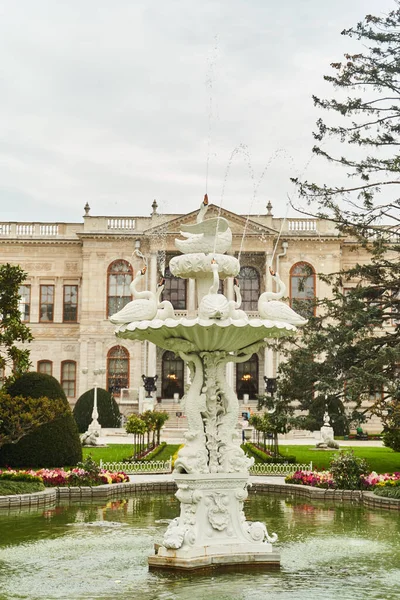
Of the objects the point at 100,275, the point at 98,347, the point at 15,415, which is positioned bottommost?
the point at 15,415

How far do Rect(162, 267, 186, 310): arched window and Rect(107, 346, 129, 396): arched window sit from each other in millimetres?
3872

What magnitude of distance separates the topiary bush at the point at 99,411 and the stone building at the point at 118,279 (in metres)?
6.38

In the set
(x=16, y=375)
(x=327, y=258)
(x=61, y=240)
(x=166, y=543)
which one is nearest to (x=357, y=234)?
(x=16, y=375)

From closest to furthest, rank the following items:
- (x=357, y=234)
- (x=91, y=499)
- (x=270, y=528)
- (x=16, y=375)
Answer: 1. (x=270, y=528)
2. (x=91, y=499)
3. (x=16, y=375)
4. (x=357, y=234)

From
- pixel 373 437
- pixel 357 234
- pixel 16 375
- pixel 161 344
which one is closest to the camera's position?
pixel 161 344

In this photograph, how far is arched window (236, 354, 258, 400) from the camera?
44031mm

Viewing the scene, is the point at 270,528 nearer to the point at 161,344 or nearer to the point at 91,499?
the point at 161,344

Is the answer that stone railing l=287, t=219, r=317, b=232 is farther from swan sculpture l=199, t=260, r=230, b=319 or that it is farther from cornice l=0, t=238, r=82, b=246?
swan sculpture l=199, t=260, r=230, b=319

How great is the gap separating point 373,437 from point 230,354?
27.7m

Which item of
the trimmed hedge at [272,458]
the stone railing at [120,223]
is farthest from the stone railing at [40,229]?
the trimmed hedge at [272,458]

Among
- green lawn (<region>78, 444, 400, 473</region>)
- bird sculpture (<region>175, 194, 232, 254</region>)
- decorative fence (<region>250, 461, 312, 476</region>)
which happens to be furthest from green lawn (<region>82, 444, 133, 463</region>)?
bird sculpture (<region>175, 194, 232, 254</region>)

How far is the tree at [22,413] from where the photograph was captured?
13.9 metres

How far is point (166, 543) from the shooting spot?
7.47 metres

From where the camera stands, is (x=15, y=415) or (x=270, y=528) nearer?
(x=270, y=528)
